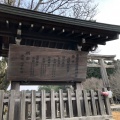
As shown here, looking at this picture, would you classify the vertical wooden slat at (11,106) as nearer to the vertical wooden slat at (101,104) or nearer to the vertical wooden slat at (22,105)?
the vertical wooden slat at (22,105)

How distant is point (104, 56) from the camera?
1559 centimetres

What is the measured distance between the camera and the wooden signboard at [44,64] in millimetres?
4461

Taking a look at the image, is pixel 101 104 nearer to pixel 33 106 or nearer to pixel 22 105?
pixel 33 106

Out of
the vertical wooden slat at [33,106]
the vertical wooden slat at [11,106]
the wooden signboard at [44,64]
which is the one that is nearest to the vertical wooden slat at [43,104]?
the vertical wooden slat at [33,106]

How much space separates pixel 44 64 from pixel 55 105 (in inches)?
53.1

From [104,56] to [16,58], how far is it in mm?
12652

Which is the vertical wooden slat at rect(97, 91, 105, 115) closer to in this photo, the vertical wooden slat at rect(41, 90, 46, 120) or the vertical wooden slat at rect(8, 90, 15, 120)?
the vertical wooden slat at rect(41, 90, 46, 120)

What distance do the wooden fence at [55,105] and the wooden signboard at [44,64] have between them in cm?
61

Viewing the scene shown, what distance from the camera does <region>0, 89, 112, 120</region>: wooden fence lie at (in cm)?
383

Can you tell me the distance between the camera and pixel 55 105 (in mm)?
4426

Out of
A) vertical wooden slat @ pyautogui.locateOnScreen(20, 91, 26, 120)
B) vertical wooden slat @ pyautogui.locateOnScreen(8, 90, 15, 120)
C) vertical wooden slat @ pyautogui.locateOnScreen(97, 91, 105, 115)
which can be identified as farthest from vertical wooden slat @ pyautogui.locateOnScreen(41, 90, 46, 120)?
vertical wooden slat @ pyautogui.locateOnScreen(97, 91, 105, 115)

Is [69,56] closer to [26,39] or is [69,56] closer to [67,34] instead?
[67,34]

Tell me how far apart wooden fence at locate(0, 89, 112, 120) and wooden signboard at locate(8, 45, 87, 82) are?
2.01ft

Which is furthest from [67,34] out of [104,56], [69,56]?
[104,56]
